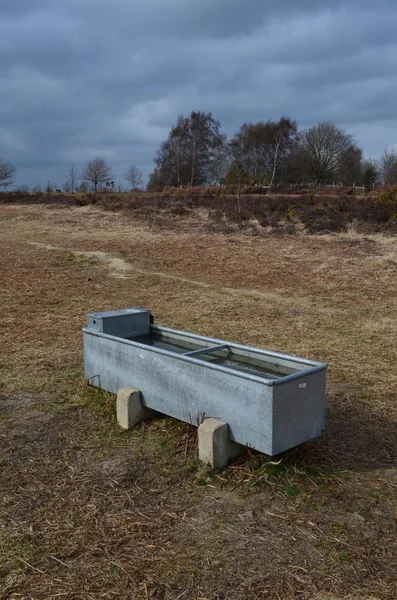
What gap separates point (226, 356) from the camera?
432cm

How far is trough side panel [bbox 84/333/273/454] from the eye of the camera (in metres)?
3.26

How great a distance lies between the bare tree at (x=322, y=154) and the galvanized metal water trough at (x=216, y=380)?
43057mm

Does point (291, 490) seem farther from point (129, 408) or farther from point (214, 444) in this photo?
point (129, 408)

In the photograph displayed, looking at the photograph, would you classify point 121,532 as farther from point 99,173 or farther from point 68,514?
point 99,173

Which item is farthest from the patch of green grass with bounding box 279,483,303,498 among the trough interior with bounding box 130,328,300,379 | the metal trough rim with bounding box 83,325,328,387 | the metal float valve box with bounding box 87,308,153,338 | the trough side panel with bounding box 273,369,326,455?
the metal float valve box with bounding box 87,308,153,338

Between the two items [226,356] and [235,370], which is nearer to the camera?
[235,370]

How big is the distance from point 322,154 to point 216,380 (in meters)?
46.4

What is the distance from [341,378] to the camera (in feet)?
17.7

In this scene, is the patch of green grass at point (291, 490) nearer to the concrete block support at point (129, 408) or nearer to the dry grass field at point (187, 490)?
the dry grass field at point (187, 490)

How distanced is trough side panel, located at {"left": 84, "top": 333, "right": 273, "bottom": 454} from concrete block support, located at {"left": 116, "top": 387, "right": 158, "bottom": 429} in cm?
6

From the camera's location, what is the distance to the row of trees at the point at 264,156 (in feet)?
151

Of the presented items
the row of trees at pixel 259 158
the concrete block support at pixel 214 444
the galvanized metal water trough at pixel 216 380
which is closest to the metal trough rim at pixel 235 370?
the galvanized metal water trough at pixel 216 380

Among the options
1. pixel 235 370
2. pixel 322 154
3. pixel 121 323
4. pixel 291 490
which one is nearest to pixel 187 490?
pixel 291 490

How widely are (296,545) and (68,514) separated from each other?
118 centimetres
